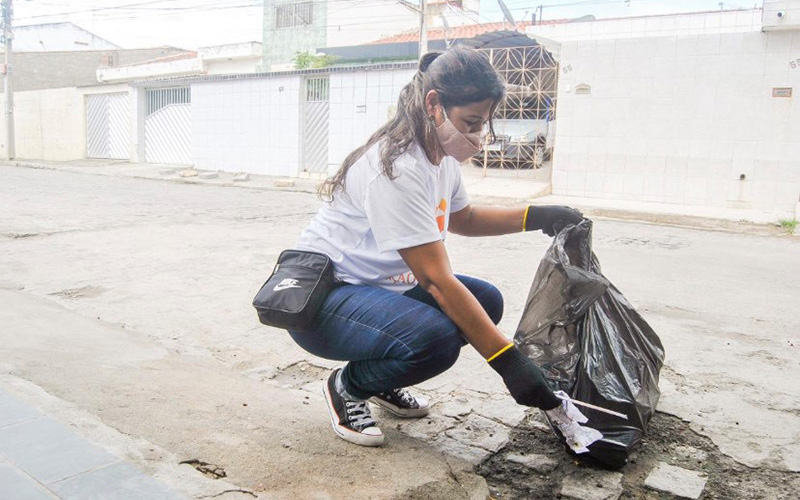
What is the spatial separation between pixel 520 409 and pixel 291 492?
1.08m

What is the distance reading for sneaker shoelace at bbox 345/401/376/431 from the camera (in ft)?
7.75

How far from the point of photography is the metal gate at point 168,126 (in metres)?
19.3

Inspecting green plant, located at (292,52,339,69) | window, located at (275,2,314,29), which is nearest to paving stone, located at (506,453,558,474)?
green plant, located at (292,52,339,69)

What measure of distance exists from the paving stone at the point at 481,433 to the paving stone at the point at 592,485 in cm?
31

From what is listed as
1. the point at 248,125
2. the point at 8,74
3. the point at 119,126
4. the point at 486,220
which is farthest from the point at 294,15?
the point at 486,220

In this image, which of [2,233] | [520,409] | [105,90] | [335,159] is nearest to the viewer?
[520,409]

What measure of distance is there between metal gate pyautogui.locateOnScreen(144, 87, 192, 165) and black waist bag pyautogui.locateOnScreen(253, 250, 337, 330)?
1780cm

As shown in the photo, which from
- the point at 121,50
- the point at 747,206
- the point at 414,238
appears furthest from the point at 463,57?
the point at 121,50

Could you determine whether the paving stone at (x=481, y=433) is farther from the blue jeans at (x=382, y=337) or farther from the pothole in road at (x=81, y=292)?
the pothole in road at (x=81, y=292)

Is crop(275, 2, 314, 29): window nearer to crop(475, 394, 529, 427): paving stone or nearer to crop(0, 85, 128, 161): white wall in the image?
crop(0, 85, 128, 161): white wall

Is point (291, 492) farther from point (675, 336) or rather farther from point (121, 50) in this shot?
point (121, 50)

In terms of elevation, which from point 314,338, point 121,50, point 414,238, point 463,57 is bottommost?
point 314,338

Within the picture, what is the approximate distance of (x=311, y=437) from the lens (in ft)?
7.85

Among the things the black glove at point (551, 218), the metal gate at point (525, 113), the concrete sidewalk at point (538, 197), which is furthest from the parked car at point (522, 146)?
the black glove at point (551, 218)
